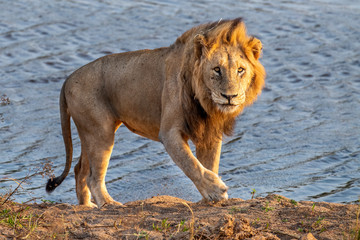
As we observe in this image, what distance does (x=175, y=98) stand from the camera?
217 inches

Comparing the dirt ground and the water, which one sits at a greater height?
the dirt ground

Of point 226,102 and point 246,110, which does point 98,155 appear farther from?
point 246,110

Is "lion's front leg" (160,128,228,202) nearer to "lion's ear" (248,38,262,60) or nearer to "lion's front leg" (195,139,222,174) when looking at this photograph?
"lion's front leg" (195,139,222,174)

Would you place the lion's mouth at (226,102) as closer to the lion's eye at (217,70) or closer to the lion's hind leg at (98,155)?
the lion's eye at (217,70)

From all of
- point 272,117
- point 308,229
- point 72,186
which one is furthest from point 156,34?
point 308,229

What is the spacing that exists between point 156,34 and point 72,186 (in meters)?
5.50

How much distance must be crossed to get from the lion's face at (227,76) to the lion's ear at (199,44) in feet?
0.26

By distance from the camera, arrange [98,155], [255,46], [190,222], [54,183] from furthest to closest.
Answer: [54,183]
[98,155]
[255,46]
[190,222]

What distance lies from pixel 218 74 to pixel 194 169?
0.72 meters

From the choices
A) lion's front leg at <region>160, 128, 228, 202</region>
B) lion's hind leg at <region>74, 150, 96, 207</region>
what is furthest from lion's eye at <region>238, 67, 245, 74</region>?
lion's hind leg at <region>74, 150, 96, 207</region>

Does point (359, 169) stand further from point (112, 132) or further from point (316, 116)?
point (112, 132)

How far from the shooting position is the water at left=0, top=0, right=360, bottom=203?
738 cm

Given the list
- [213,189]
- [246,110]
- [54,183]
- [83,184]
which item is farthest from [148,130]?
[246,110]

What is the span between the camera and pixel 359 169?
7.61 metres
